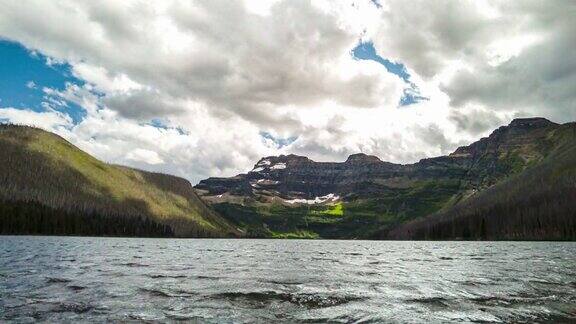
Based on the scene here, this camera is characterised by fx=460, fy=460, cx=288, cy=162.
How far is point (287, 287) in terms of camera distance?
3209cm

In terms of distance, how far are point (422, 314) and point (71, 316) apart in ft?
51.6

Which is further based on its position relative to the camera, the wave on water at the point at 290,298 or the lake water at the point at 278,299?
the wave on water at the point at 290,298

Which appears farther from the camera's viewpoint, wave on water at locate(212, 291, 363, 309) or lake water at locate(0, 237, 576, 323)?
wave on water at locate(212, 291, 363, 309)

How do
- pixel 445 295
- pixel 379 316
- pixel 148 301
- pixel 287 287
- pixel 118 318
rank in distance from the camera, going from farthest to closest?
pixel 287 287, pixel 445 295, pixel 148 301, pixel 379 316, pixel 118 318

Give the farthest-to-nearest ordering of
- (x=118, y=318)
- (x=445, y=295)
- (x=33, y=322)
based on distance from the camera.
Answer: (x=445, y=295) < (x=118, y=318) < (x=33, y=322)

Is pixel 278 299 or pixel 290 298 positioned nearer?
pixel 278 299

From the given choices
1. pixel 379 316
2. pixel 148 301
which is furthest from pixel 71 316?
pixel 379 316

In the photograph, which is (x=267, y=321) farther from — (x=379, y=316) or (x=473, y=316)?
(x=473, y=316)

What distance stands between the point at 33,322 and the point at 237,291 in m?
13.4

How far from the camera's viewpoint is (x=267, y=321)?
771 inches

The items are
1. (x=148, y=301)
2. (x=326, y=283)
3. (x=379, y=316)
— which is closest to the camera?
(x=379, y=316)

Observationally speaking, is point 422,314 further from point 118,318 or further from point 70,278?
point 70,278

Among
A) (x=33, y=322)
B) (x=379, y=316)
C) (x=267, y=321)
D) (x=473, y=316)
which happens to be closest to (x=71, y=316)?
(x=33, y=322)

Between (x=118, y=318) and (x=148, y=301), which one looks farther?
(x=148, y=301)
